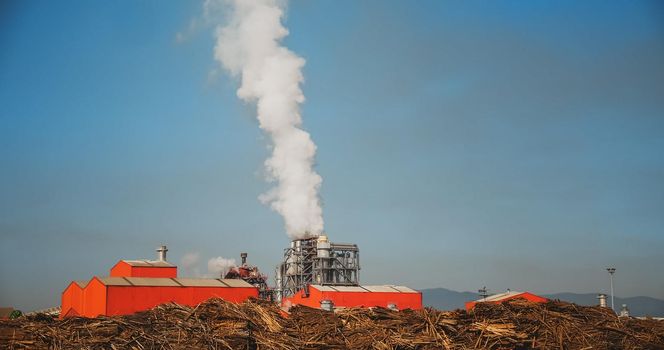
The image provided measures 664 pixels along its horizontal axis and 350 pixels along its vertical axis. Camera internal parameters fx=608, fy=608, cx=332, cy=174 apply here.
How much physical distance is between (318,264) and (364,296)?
13.7m

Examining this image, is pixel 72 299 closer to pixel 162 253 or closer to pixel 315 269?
pixel 162 253

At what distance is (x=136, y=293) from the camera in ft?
132

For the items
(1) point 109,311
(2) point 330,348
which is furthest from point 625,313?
(1) point 109,311

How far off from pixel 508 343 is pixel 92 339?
17.6m

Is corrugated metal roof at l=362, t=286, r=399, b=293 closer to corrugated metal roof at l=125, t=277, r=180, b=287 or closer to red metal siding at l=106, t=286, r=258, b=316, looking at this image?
red metal siding at l=106, t=286, r=258, b=316

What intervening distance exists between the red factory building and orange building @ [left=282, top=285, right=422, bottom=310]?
9813 mm

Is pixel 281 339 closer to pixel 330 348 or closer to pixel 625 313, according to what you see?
pixel 330 348

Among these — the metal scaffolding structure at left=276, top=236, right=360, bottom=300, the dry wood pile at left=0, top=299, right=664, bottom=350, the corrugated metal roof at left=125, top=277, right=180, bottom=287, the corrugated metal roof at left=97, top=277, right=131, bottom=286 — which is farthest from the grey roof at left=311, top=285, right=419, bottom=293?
the dry wood pile at left=0, top=299, right=664, bottom=350

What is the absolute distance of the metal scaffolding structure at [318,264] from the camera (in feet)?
219

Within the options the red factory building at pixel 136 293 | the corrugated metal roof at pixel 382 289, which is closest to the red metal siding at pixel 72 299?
the red factory building at pixel 136 293

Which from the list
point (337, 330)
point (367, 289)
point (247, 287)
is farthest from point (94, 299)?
point (367, 289)

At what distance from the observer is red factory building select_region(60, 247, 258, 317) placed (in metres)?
39.6

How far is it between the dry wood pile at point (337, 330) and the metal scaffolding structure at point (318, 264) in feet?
116

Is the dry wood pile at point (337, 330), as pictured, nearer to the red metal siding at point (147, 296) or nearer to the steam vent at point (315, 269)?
the red metal siding at point (147, 296)
